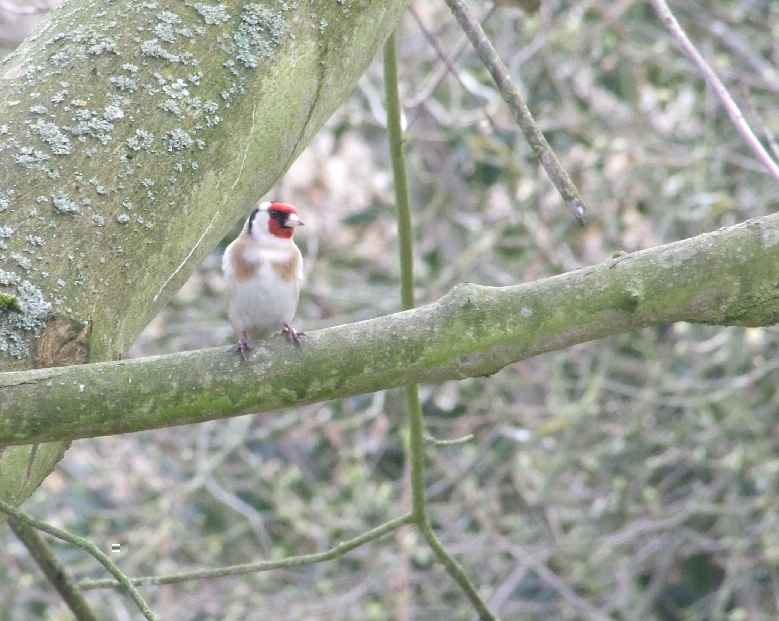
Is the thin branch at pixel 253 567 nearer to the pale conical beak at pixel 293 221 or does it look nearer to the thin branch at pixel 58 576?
the thin branch at pixel 58 576

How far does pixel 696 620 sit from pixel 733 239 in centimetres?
381

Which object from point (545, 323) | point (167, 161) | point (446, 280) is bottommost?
point (545, 323)

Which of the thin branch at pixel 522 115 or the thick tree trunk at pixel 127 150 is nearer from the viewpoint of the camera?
the thick tree trunk at pixel 127 150

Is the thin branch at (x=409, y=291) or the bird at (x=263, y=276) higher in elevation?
the bird at (x=263, y=276)

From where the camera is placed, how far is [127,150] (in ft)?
5.21

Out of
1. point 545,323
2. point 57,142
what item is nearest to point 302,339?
point 545,323

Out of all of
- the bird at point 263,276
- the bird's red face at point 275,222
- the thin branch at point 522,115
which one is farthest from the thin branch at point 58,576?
the thin branch at point 522,115

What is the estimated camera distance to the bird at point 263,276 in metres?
2.71

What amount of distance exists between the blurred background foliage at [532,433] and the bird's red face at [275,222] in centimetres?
178

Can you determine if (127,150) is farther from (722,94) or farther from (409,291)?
(722,94)

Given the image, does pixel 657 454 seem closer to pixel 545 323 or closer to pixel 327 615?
pixel 327 615

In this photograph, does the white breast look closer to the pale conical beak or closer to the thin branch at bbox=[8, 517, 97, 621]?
the pale conical beak

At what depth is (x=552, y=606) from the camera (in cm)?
501

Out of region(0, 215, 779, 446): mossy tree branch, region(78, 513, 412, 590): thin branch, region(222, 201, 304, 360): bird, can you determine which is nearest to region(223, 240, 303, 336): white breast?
region(222, 201, 304, 360): bird
